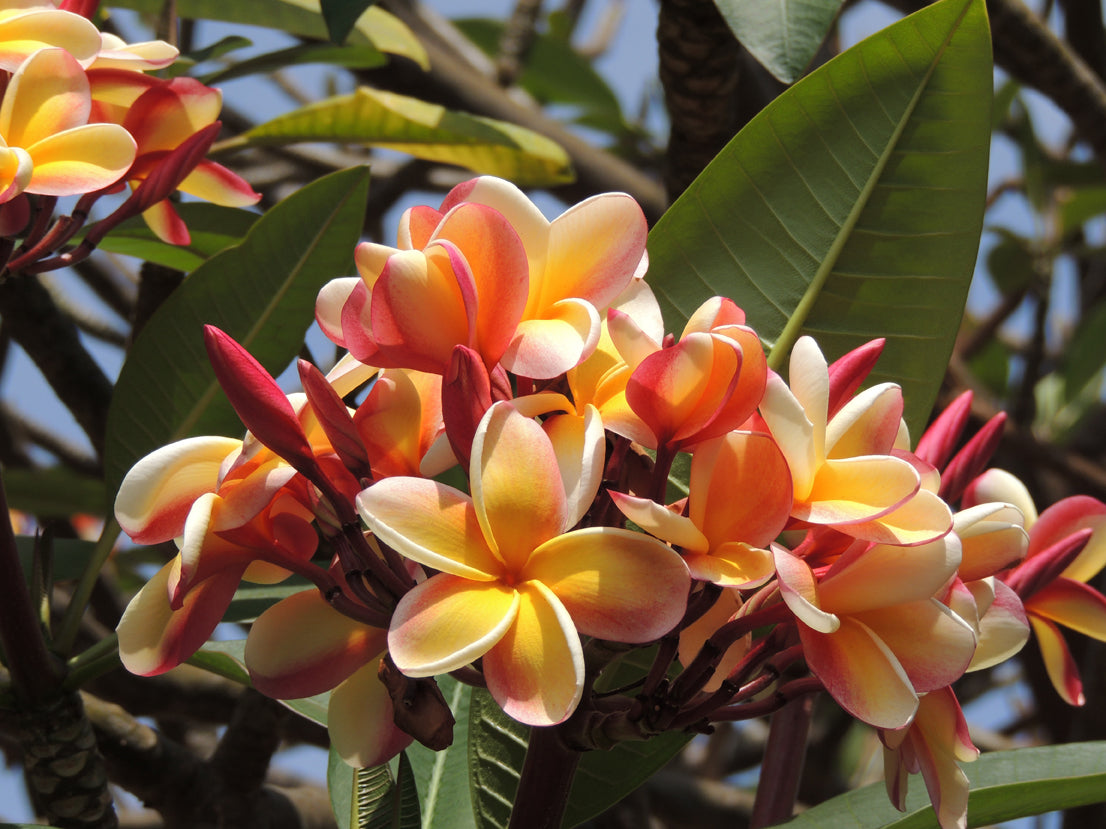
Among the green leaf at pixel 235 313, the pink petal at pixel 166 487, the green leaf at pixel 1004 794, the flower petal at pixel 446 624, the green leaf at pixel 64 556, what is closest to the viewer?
the flower petal at pixel 446 624

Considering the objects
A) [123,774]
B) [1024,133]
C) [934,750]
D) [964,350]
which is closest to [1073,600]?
[934,750]

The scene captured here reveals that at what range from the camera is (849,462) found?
507mm

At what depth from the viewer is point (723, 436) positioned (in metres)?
0.51

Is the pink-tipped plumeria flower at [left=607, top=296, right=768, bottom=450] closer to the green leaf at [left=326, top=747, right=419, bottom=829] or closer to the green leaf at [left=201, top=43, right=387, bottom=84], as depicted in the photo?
the green leaf at [left=326, top=747, right=419, bottom=829]

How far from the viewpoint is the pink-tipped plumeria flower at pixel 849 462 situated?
19.1 inches

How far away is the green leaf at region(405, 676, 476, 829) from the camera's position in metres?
0.85

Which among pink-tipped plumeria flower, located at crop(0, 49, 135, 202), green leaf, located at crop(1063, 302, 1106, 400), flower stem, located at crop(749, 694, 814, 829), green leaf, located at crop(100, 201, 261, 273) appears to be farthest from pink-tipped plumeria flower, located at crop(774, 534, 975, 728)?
green leaf, located at crop(1063, 302, 1106, 400)

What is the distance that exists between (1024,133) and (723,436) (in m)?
2.26

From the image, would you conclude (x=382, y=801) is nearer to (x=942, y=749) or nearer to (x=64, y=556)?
(x=942, y=749)

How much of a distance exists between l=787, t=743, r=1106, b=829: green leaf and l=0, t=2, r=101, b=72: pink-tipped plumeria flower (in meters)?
0.72

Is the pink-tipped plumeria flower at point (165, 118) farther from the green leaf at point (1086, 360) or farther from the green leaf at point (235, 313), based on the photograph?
the green leaf at point (1086, 360)

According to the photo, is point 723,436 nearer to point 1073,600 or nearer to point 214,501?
point 214,501

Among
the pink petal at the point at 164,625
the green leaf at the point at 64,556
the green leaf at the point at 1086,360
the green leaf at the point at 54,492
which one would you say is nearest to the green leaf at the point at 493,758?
the pink petal at the point at 164,625

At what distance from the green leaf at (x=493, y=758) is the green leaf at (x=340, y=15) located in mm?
500
